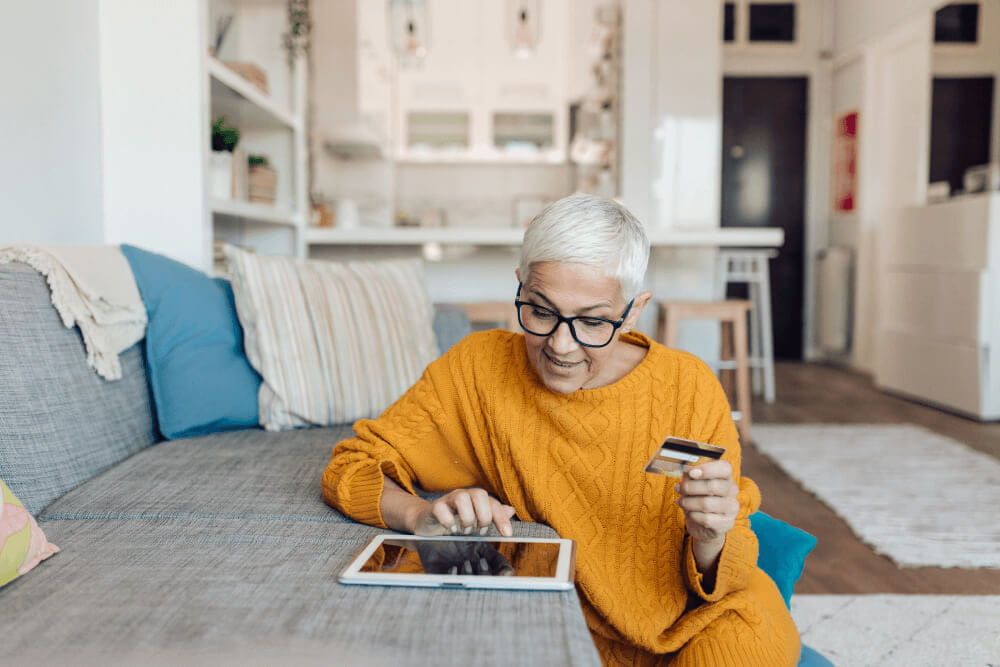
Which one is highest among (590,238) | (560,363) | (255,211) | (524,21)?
(524,21)

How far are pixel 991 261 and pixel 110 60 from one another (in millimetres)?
4131

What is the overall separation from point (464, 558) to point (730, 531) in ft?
1.15

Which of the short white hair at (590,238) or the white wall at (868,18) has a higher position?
the white wall at (868,18)

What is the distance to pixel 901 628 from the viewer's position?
1.96m

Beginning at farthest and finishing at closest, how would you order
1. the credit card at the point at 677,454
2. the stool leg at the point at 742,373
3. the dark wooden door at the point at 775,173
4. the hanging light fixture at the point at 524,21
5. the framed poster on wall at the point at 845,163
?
the dark wooden door at the point at 775,173
the framed poster on wall at the point at 845,163
the hanging light fixture at the point at 524,21
the stool leg at the point at 742,373
the credit card at the point at 677,454

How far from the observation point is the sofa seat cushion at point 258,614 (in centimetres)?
84

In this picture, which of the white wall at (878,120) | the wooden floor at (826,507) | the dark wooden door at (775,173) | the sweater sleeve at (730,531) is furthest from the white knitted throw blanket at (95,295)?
the dark wooden door at (775,173)

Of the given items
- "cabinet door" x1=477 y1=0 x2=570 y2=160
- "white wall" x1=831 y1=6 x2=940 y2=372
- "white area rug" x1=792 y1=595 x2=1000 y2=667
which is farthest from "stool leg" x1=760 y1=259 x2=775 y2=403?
"white area rug" x1=792 y1=595 x2=1000 y2=667

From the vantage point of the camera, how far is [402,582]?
1.00 metres

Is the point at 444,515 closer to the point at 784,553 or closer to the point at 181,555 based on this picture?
the point at 181,555

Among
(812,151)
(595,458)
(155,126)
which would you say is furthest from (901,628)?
(812,151)

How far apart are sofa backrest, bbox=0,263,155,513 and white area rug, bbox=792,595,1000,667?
1.54 meters

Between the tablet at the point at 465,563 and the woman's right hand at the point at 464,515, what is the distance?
0.02 meters

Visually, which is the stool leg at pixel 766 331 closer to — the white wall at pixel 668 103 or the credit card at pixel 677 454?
the white wall at pixel 668 103
